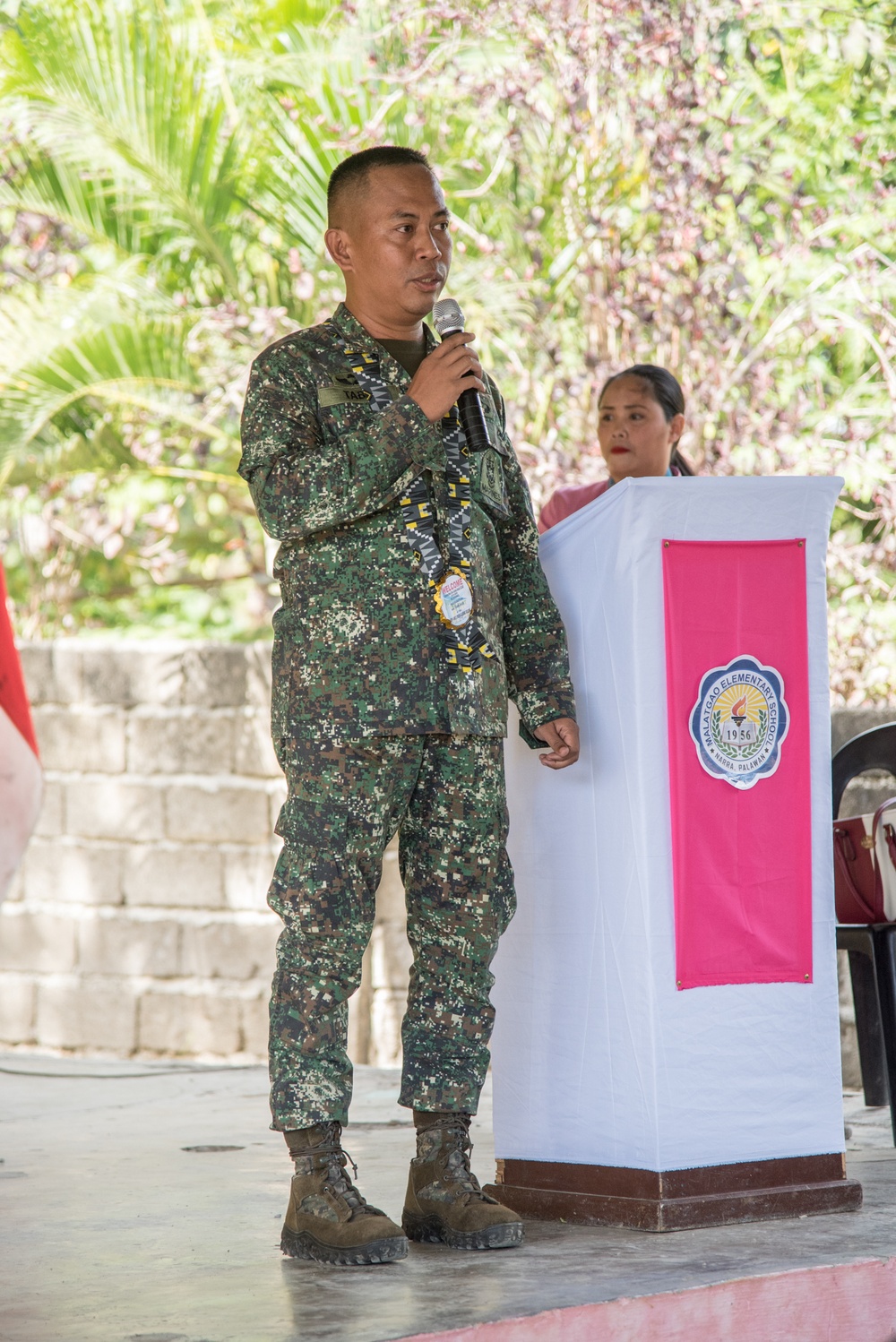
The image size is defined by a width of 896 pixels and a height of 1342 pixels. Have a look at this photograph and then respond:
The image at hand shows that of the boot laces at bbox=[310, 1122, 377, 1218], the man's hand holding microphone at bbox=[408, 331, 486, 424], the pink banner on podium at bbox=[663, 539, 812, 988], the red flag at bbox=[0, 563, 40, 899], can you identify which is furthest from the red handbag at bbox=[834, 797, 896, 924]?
the red flag at bbox=[0, 563, 40, 899]

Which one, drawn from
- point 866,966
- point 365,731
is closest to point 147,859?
point 866,966

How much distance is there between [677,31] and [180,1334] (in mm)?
5379

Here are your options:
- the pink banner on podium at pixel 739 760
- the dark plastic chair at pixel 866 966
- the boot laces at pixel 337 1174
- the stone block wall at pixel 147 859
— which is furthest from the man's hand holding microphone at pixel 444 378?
the stone block wall at pixel 147 859

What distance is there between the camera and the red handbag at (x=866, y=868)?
12.6 ft

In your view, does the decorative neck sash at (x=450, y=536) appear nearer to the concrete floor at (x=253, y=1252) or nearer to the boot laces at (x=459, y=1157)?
the boot laces at (x=459, y=1157)

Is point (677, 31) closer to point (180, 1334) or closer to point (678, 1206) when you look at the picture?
point (678, 1206)

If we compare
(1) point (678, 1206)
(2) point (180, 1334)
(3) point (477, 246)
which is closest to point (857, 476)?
(3) point (477, 246)

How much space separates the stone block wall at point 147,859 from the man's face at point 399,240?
3.36m

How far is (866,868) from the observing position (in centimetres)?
389

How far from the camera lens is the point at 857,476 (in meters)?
6.29

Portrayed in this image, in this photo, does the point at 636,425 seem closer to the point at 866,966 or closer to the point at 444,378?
the point at 866,966

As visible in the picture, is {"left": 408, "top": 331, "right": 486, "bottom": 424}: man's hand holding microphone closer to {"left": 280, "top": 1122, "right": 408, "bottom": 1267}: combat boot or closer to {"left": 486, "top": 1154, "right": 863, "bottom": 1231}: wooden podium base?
{"left": 280, "top": 1122, "right": 408, "bottom": 1267}: combat boot

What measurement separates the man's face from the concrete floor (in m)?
1.64

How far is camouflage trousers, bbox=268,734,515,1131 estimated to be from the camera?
2854 millimetres
